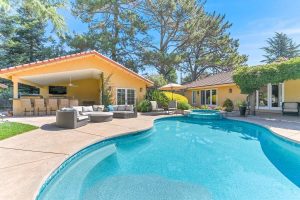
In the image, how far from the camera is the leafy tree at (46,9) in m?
7.70

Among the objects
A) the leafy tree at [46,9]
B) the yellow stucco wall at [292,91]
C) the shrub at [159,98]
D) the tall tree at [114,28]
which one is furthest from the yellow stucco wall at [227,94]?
the leafy tree at [46,9]

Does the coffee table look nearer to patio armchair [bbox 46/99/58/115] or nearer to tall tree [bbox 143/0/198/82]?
patio armchair [bbox 46/99/58/115]

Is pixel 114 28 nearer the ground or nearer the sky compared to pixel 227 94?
nearer the sky

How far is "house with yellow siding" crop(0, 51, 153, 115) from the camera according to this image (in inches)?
558

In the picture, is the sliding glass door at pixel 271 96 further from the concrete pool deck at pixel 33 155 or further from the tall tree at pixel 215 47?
the tall tree at pixel 215 47

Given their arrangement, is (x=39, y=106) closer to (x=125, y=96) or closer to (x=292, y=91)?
(x=125, y=96)

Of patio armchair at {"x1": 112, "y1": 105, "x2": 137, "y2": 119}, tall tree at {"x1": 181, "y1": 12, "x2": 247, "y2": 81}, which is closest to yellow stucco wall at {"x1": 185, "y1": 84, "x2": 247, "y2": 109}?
patio armchair at {"x1": 112, "y1": 105, "x2": 137, "y2": 119}

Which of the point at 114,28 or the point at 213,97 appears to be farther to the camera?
the point at 114,28

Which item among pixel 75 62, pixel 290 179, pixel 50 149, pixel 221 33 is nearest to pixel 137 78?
pixel 75 62

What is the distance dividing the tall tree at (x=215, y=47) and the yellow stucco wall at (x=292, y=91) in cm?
1757

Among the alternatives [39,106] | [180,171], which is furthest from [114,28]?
[180,171]

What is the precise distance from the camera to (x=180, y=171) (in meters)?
5.91

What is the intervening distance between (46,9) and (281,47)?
51433mm

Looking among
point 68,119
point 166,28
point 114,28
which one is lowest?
point 68,119
